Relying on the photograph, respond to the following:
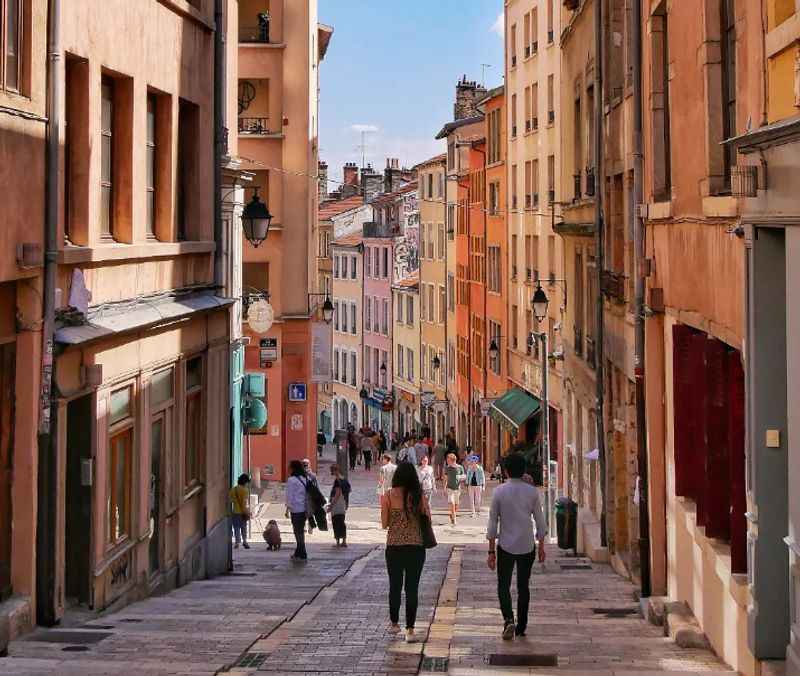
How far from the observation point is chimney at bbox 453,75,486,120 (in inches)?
2968

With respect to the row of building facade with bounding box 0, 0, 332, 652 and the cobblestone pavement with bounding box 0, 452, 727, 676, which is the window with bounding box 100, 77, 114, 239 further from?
the cobblestone pavement with bounding box 0, 452, 727, 676

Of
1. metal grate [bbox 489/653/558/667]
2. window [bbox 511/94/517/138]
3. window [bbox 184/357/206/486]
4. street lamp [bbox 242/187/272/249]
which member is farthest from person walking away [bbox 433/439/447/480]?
metal grate [bbox 489/653/558/667]

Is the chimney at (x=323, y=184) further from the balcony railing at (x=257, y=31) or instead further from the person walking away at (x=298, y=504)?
the person walking away at (x=298, y=504)

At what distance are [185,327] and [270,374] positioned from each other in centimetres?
2350

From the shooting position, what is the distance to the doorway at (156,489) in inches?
696

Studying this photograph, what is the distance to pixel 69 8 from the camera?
1410 centimetres

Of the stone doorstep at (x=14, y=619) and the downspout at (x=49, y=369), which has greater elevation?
the downspout at (x=49, y=369)

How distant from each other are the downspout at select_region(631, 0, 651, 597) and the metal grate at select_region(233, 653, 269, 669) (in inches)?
257

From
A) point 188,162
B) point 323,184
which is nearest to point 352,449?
point 188,162

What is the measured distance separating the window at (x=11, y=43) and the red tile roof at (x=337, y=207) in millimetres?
81452

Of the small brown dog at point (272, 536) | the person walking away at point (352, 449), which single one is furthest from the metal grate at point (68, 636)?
the person walking away at point (352, 449)

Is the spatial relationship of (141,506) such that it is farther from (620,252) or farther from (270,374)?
(270,374)

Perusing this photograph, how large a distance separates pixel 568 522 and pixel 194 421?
9.20 meters

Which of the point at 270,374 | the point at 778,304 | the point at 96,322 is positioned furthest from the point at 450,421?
the point at 778,304
